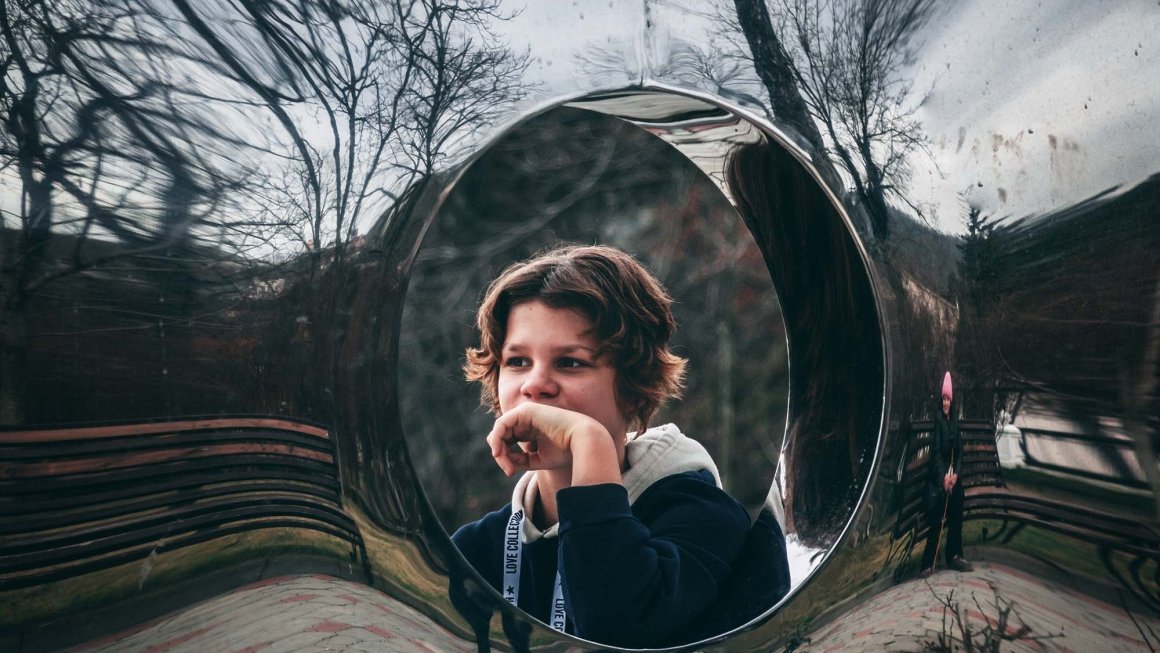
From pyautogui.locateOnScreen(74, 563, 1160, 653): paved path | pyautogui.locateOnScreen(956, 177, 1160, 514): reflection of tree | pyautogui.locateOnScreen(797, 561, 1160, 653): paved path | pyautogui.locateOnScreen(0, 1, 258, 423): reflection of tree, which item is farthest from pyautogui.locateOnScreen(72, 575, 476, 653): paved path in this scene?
pyautogui.locateOnScreen(956, 177, 1160, 514): reflection of tree

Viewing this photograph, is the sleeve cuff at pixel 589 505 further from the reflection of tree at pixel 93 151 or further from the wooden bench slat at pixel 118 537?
the reflection of tree at pixel 93 151

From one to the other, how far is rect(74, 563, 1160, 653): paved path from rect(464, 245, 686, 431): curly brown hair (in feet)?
1.12

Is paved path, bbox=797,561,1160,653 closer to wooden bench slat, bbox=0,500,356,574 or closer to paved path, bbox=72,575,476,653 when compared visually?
paved path, bbox=72,575,476,653

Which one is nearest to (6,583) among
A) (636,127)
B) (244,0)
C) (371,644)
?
(371,644)

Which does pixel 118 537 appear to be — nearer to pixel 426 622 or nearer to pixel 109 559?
pixel 109 559

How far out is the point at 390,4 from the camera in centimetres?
96

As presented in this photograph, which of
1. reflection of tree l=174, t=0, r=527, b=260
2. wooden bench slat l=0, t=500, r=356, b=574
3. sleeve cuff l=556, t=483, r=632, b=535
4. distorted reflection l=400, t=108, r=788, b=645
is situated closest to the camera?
wooden bench slat l=0, t=500, r=356, b=574

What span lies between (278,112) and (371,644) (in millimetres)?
529

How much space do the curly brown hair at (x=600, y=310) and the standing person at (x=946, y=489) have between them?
382 mm

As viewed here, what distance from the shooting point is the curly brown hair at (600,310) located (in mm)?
1182

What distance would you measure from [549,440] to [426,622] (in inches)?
9.5

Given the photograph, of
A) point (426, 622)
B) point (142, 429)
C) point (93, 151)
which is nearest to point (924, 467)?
point (426, 622)

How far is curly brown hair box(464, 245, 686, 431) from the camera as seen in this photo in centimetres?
118

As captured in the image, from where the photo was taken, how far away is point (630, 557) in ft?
3.40
